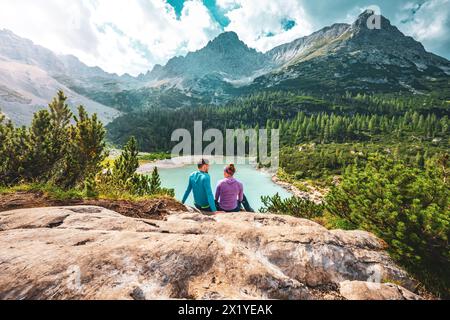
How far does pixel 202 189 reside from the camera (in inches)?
345

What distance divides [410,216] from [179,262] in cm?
777

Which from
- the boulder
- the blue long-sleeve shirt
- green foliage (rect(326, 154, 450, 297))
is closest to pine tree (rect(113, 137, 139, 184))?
the blue long-sleeve shirt

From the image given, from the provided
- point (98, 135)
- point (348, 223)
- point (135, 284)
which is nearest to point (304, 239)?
point (135, 284)

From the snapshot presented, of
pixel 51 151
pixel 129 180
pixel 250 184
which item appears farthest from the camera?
pixel 250 184

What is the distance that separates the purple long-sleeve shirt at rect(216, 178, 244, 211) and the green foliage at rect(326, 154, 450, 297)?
4.99 metres

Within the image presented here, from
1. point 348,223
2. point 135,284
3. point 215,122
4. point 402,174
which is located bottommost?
point 348,223

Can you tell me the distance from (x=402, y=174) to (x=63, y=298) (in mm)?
10978

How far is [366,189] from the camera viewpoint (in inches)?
417

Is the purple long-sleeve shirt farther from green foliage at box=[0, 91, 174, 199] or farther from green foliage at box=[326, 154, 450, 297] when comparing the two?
green foliage at box=[0, 91, 174, 199]

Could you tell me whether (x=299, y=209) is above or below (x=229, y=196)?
below

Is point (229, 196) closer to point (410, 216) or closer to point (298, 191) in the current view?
point (410, 216)

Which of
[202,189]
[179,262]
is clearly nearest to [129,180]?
[202,189]

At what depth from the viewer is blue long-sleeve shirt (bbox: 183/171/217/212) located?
8.37 m

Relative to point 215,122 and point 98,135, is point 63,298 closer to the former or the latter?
point 98,135
